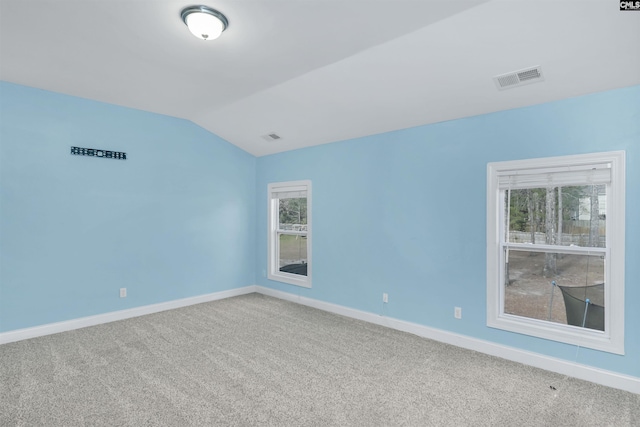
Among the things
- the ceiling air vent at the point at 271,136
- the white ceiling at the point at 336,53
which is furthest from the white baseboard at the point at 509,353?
the ceiling air vent at the point at 271,136

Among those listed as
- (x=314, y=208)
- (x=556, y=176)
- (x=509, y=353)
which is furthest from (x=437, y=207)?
(x=314, y=208)

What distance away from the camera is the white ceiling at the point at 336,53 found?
220cm

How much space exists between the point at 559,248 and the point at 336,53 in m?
2.67

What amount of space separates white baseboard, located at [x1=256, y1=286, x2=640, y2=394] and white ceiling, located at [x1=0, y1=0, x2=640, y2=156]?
231 centimetres

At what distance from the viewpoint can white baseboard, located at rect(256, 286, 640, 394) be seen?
259cm

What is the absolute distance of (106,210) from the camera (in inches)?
163

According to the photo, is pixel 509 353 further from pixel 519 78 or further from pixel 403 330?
pixel 519 78

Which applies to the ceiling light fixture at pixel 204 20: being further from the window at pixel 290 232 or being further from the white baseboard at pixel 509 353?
the white baseboard at pixel 509 353

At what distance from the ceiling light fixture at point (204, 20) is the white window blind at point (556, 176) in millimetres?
2800

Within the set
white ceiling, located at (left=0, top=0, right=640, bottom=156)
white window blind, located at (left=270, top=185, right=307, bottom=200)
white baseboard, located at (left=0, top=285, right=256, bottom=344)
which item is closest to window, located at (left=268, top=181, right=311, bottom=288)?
white window blind, located at (left=270, top=185, right=307, bottom=200)

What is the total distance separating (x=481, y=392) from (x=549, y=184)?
1.90m

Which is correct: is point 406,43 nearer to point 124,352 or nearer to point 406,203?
point 406,203

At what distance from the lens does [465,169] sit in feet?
11.2

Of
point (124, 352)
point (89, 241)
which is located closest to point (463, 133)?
point (124, 352)
